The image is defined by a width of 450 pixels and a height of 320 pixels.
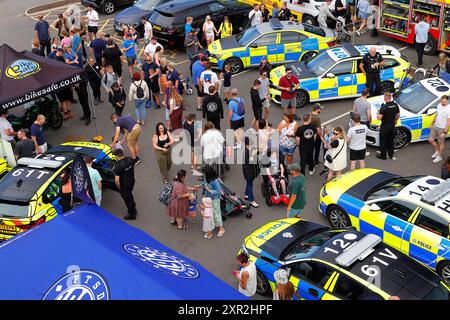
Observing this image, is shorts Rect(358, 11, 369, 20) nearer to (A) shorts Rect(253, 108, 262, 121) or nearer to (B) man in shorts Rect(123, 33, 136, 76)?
(A) shorts Rect(253, 108, 262, 121)

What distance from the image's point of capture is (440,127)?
13.1m

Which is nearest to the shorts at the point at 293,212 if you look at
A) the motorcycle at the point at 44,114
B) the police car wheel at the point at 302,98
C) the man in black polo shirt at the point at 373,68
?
the police car wheel at the point at 302,98

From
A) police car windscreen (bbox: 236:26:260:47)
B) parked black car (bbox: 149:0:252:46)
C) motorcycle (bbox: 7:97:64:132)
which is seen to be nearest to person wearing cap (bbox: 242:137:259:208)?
motorcycle (bbox: 7:97:64:132)

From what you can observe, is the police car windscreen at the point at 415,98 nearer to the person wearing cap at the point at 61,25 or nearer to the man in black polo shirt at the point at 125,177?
the man in black polo shirt at the point at 125,177

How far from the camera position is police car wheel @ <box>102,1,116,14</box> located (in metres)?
24.5

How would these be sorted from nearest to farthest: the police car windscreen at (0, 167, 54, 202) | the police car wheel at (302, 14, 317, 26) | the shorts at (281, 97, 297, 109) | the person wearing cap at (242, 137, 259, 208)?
the police car windscreen at (0, 167, 54, 202)
the person wearing cap at (242, 137, 259, 208)
the shorts at (281, 97, 297, 109)
the police car wheel at (302, 14, 317, 26)

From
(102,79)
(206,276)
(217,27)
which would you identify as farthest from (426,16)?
(206,276)

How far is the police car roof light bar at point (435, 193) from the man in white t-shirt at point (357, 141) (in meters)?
2.44

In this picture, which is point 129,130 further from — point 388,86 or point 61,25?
point 61,25

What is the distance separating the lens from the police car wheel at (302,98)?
15.9 metres

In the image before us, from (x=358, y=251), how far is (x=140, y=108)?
8.21 metres

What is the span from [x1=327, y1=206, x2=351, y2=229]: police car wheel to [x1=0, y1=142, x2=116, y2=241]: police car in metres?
5.04

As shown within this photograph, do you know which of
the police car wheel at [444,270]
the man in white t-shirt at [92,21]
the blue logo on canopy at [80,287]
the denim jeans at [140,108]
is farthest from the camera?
the man in white t-shirt at [92,21]
